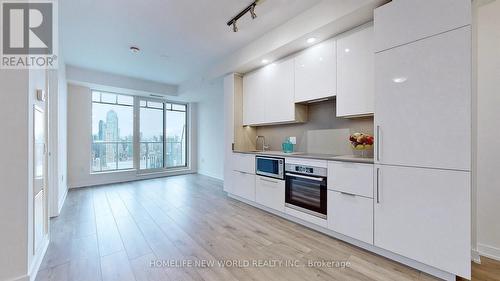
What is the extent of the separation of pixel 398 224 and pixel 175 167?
6267 mm

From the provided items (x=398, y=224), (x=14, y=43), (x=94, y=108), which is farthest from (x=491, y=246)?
(x=94, y=108)

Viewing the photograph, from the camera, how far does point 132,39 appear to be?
3.26 meters

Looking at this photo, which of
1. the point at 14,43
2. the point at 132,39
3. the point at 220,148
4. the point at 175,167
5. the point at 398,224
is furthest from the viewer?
the point at 175,167

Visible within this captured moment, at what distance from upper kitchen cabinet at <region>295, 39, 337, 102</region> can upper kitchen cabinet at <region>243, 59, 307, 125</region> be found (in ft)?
0.50

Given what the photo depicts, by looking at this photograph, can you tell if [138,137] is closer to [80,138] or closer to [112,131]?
[112,131]

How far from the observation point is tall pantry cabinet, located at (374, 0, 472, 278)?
158 cm

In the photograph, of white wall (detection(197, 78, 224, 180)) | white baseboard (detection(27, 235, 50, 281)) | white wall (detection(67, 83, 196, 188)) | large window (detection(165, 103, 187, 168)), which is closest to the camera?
white baseboard (detection(27, 235, 50, 281))

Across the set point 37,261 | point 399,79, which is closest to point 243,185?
point 37,261

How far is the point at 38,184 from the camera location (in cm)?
198

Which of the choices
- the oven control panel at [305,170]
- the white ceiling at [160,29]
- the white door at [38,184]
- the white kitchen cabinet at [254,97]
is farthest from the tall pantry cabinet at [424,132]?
the white door at [38,184]

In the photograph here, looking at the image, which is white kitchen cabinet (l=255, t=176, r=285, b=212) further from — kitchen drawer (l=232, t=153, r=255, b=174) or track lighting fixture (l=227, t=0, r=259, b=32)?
track lighting fixture (l=227, t=0, r=259, b=32)

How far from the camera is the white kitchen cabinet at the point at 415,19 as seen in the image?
1.60 meters

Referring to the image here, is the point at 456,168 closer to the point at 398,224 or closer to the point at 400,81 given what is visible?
the point at 398,224

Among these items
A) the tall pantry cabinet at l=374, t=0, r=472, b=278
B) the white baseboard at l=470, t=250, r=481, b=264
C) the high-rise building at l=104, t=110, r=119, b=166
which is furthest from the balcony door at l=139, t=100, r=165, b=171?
the white baseboard at l=470, t=250, r=481, b=264
